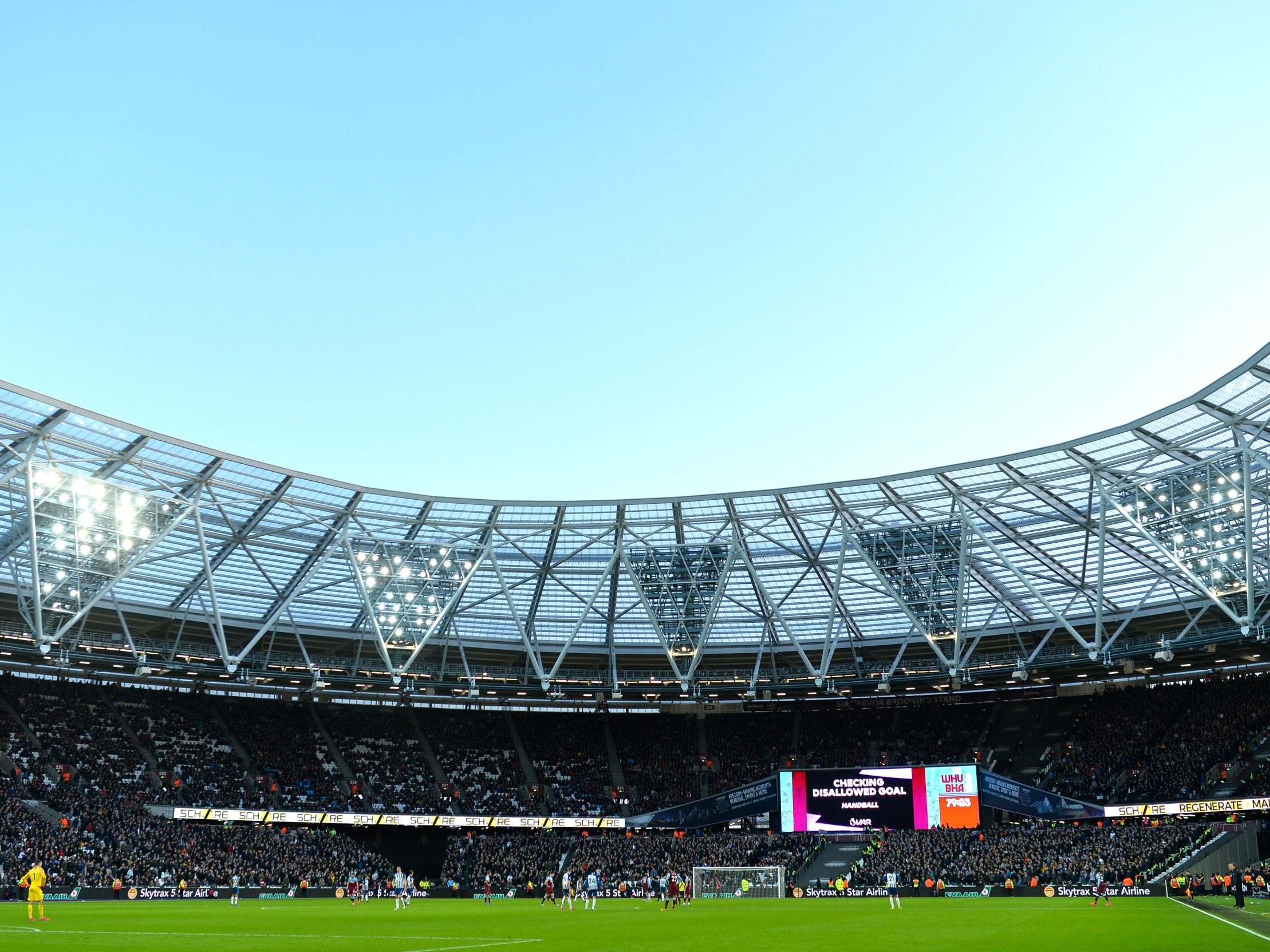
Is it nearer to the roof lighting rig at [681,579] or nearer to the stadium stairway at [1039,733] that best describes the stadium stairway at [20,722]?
the roof lighting rig at [681,579]

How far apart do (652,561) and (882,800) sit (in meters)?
20.5

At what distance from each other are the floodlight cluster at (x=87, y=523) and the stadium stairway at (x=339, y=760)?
23257 millimetres

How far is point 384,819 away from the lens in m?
65.7

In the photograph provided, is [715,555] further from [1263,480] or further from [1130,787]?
[1130,787]

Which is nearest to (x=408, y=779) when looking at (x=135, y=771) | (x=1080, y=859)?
(x=135, y=771)

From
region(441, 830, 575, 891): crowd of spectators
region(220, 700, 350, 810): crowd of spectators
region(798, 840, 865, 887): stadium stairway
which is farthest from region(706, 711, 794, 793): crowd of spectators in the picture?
region(220, 700, 350, 810): crowd of spectators

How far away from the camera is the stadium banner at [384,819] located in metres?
61.5

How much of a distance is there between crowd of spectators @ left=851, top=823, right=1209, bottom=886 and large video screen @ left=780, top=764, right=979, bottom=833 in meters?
0.97

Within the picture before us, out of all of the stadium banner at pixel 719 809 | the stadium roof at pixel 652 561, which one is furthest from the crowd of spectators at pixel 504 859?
the stadium roof at pixel 652 561

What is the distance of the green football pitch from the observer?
1992 centimetres

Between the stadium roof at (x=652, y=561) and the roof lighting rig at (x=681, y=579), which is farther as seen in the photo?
the roof lighting rig at (x=681, y=579)

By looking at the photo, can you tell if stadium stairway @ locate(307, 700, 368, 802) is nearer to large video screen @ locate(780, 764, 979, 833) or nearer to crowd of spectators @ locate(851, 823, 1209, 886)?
Result: large video screen @ locate(780, 764, 979, 833)

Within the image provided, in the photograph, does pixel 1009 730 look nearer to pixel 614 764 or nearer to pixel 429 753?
pixel 614 764

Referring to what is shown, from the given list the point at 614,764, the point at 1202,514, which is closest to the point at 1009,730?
the point at 614,764
